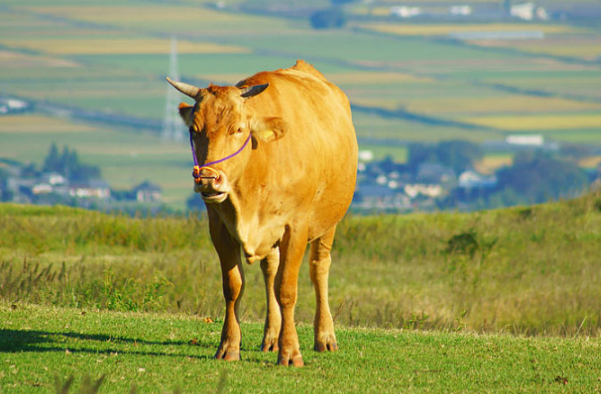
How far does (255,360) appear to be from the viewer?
933cm

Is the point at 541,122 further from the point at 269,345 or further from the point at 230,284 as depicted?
the point at 230,284

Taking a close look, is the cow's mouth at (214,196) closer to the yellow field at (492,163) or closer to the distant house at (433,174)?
the distant house at (433,174)

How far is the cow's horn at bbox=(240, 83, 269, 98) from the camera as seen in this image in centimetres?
833

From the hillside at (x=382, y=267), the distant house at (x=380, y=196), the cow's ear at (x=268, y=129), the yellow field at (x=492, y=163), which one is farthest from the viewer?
the yellow field at (x=492, y=163)

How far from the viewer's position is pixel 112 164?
5891 inches

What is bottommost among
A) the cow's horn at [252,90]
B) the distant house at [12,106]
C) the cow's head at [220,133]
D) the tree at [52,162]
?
the tree at [52,162]

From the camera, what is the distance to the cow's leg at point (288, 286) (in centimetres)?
908

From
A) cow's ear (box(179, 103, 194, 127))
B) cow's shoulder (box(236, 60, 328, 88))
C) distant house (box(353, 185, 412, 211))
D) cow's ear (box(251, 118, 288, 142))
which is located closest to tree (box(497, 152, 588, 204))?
distant house (box(353, 185, 412, 211))

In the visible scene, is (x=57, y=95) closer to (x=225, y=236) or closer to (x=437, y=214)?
(x=437, y=214)

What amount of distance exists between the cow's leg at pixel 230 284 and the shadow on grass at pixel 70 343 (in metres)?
0.25

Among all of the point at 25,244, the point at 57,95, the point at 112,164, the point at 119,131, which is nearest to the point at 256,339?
the point at 25,244

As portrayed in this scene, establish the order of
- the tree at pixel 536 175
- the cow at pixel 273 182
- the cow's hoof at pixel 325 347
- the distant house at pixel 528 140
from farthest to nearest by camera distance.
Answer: the distant house at pixel 528 140, the tree at pixel 536 175, the cow's hoof at pixel 325 347, the cow at pixel 273 182

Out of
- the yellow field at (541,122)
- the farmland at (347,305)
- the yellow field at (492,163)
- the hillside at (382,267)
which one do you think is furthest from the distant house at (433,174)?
the farmland at (347,305)

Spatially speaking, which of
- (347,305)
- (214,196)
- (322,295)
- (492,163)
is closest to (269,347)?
(322,295)
